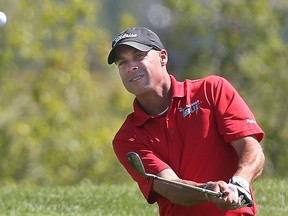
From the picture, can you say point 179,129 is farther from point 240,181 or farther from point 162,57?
point 240,181

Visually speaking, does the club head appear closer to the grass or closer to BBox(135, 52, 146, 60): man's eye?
BBox(135, 52, 146, 60): man's eye

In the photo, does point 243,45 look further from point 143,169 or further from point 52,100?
point 143,169

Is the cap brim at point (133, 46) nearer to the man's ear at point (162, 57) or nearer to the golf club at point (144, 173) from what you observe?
the man's ear at point (162, 57)

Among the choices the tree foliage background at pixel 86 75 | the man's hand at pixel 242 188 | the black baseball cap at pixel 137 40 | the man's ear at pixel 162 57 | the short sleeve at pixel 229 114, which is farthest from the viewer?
the tree foliage background at pixel 86 75

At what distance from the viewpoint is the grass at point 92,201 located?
10078 millimetres

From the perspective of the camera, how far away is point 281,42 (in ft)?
122

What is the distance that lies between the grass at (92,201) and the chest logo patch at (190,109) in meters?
3.45

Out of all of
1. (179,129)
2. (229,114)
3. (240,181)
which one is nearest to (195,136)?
(179,129)

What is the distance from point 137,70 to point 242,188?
3.55 feet

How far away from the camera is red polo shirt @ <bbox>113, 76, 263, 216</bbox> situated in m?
6.57

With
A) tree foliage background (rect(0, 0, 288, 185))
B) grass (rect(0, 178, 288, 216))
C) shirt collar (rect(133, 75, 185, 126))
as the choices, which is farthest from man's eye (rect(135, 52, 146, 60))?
tree foliage background (rect(0, 0, 288, 185))

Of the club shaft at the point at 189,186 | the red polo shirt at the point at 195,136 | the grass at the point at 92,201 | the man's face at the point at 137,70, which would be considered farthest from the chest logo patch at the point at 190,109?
the grass at the point at 92,201

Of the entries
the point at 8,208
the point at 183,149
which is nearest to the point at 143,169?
the point at 183,149

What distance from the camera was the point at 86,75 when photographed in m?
35.4
